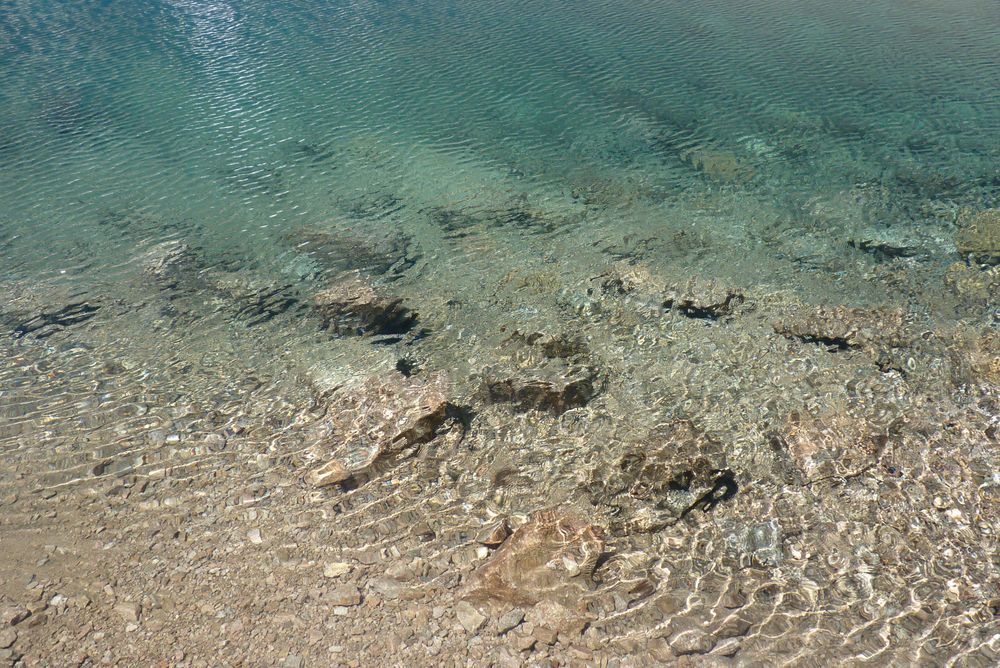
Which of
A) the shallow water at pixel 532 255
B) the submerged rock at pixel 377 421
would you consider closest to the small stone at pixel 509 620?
the shallow water at pixel 532 255

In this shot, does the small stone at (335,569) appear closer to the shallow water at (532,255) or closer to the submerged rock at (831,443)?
the shallow water at (532,255)

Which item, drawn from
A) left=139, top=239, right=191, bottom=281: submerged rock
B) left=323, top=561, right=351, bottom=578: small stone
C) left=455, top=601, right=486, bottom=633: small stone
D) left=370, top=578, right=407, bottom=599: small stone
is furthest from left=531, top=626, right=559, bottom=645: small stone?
left=139, top=239, right=191, bottom=281: submerged rock

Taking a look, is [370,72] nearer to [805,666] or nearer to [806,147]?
[806,147]

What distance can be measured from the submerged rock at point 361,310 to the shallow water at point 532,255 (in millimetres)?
A: 91

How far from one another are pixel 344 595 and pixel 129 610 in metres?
1.08

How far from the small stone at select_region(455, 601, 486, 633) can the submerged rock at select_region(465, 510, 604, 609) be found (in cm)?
7

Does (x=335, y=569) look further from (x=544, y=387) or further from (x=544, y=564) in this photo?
(x=544, y=387)

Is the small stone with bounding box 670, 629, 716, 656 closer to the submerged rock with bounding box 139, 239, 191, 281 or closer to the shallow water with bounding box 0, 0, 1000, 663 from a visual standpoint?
the shallow water with bounding box 0, 0, 1000, 663

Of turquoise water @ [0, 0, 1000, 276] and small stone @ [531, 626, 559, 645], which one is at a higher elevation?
turquoise water @ [0, 0, 1000, 276]

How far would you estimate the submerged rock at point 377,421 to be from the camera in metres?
4.48

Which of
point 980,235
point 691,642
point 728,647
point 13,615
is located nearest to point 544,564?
point 691,642

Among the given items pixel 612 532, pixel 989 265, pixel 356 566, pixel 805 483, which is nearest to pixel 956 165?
pixel 989 265

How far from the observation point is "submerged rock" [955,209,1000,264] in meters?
6.43

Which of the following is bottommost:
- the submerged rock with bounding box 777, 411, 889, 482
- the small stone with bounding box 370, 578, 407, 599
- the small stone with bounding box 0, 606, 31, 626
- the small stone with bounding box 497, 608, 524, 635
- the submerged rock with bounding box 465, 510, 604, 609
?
the small stone with bounding box 0, 606, 31, 626
